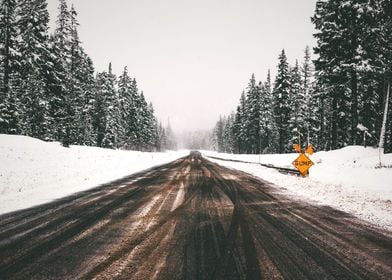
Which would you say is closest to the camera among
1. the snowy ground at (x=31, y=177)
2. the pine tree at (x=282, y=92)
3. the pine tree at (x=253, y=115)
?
the snowy ground at (x=31, y=177)

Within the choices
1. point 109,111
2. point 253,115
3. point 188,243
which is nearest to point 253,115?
point 253,115

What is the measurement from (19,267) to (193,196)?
18.9 ft

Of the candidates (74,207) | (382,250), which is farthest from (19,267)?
(382,250)

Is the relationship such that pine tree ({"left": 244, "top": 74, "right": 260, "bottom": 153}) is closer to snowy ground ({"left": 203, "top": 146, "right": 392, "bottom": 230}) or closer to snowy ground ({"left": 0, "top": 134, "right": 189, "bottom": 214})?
snowy ground ({"left": 203, "top": 146, "right": 392, "bottom": 230})

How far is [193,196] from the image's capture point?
8.65 metres

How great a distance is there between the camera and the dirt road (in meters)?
3.37

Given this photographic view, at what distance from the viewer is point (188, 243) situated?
4.32 meters

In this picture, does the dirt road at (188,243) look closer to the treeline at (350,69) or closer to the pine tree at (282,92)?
the treeline at (350,69)

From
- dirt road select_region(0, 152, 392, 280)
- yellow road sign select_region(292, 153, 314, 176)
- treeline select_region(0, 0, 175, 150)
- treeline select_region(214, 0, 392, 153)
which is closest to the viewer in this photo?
dirt road select_region(0, 152, 392, 280)

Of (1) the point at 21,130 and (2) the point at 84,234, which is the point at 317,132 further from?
(2) the point at 84,234

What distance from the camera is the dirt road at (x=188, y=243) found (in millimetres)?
3373

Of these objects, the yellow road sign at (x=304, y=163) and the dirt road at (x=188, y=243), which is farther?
the yellow road sign at (x=304, y=163)

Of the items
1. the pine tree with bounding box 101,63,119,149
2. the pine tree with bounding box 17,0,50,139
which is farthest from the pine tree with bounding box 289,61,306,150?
the pine tree with bounding box 17,0,50,139

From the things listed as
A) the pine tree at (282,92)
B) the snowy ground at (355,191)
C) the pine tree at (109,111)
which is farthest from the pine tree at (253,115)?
the snowy ground at (355,191)
